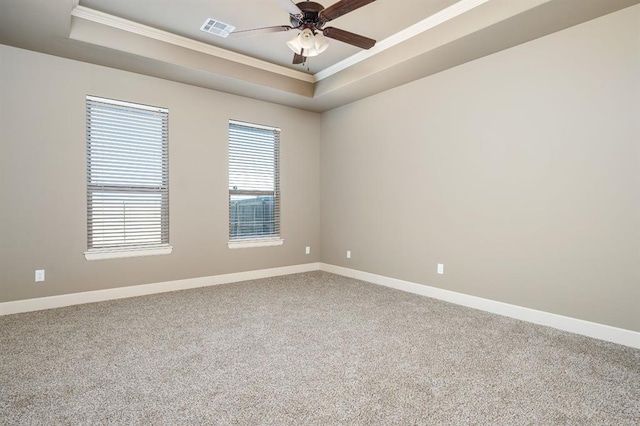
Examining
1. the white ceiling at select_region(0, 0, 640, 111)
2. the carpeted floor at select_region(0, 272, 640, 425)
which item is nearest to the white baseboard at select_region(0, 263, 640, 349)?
the carpeted floor at select_region(0, 272, 640, 425)

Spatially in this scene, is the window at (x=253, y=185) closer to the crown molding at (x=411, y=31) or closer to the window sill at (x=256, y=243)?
the window sill at (x=256, y=243)

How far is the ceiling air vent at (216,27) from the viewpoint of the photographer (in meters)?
3.58

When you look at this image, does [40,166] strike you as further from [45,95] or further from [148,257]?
[148,257]

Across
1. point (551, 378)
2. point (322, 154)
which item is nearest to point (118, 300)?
point (322, 154)

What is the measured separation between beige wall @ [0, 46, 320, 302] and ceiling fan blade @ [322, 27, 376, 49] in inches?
96.4

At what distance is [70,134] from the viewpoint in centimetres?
381

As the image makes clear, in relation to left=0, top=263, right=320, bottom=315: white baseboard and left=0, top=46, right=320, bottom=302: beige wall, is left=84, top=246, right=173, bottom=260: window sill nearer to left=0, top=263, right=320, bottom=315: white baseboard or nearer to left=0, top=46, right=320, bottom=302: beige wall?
left=0, top=46, right=320, bottom=302: beige wall

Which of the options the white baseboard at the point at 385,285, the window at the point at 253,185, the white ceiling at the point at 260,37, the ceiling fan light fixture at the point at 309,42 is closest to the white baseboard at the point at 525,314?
the white baseboard at the point at 385,285

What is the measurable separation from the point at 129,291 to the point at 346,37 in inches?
147

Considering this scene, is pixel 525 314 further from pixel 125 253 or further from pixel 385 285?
pixel 125 253

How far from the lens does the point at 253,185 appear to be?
5266mm

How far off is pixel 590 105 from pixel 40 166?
5375 mm

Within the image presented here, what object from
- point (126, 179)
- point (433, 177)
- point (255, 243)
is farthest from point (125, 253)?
point (433, 177)

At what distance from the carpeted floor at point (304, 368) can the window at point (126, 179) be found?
873mm
